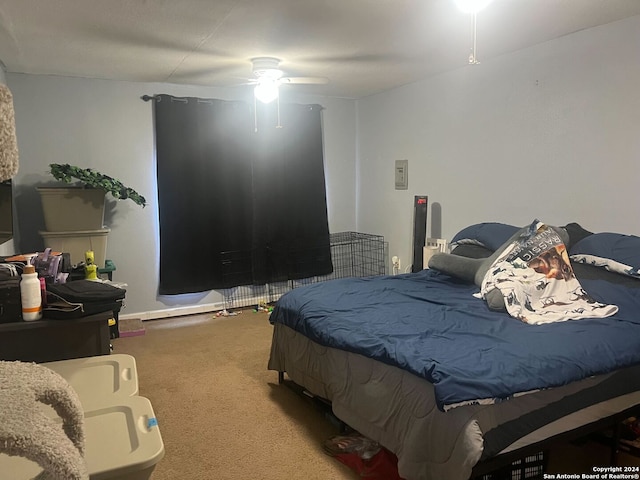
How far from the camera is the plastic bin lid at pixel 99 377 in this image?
127 centimetres

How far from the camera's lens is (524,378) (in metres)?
1.86

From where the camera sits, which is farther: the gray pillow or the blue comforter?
the gray pillow

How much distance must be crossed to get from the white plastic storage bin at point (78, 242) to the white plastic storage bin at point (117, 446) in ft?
10.3

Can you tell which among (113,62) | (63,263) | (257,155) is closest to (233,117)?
(257,155)

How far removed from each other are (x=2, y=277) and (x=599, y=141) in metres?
3.38

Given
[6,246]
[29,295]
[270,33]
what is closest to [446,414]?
[29,295]

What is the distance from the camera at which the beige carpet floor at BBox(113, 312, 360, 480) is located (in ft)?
7.70

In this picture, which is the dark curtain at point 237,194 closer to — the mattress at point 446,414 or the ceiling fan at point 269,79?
the ceiling fan at point 269,79

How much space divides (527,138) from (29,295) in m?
3.34

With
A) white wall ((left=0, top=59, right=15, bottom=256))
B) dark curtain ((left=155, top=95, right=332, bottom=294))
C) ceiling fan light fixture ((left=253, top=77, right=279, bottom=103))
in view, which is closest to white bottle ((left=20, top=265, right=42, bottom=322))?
white wall ((left=0, top=59, right=15, bottom=256))

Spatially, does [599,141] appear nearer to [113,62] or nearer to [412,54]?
[412,54]

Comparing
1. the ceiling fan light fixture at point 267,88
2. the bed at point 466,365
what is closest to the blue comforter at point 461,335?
the bed at point 466,365

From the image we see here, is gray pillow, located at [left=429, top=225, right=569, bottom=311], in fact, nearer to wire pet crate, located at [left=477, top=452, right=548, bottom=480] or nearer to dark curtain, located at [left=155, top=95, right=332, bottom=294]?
wire pet crate, located at [left=477, top=452, right=548, bottom=480]

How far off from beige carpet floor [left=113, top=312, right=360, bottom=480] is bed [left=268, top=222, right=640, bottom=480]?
23 centimetres
